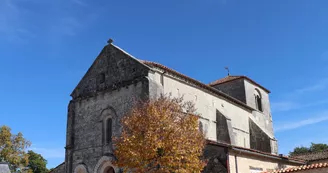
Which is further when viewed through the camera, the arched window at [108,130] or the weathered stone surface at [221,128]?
the weathered stone surface at [221,128]

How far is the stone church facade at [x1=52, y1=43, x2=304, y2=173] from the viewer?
20.4m

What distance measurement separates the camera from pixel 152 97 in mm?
20641

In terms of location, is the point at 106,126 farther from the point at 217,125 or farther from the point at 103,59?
the point at 217,125

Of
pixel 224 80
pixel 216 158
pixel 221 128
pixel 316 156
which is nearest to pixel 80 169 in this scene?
pixel 216 158

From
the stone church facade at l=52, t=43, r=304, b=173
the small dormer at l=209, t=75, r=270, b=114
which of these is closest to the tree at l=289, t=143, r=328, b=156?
the small dormer at l=209, t=75, r=270, b=114

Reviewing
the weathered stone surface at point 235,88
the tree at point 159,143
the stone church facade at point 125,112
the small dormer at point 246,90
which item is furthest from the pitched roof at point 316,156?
the tree at point 159,143

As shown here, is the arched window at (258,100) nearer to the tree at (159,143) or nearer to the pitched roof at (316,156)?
the pitched roof at (316,156)

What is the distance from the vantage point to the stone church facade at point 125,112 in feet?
67.1

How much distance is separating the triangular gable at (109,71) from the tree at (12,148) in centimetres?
1647

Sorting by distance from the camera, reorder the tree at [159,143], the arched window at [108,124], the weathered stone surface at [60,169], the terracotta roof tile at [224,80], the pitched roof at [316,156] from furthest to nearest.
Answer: the terracotta roof tile at [224,80] < the pitched roof at [316,156] < the weathered stone surface at [60,169] < the arched window at [108,124] < the tree at [159,143]

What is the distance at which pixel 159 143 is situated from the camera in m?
16.1

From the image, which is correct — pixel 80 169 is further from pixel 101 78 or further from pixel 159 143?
pixel 159 143

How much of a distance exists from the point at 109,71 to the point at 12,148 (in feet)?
69.0

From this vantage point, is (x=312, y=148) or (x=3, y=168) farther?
(x=312, y=148)
